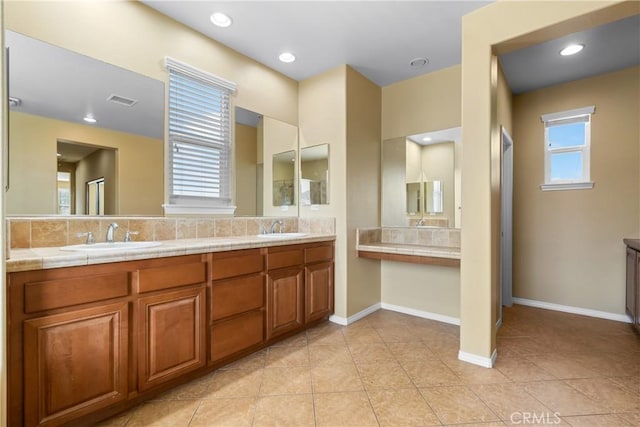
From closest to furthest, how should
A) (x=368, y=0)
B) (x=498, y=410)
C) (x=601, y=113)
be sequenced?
(x=498, y=410) → (x=368, y=0) → (x=601, y=113)

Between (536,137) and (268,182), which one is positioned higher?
(536,137)

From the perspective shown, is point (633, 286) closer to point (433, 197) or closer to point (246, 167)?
point (433, 197)

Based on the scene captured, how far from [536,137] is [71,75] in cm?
444

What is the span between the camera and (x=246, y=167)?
2.91 m

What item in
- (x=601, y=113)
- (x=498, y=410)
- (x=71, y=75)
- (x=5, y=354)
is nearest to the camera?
(x=5, y=354)

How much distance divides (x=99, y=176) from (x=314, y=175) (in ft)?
6.23

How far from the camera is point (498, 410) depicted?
5.49 ft

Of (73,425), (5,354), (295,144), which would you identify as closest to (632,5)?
(295,144)

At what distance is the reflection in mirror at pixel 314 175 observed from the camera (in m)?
3.16

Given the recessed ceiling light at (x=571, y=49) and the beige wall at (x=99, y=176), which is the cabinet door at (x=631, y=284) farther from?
the beige wall at (x=99, y=176)

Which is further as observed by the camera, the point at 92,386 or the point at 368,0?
the point at 368,0

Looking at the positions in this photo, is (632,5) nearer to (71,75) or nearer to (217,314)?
(217,314)

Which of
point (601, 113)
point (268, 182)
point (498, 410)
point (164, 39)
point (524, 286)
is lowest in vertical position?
point (498, 410)

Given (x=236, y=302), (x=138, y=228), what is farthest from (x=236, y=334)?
(x=138, y=228)
